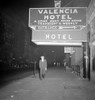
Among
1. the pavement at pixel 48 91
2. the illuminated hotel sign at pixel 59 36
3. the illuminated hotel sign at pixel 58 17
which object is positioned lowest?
the pavement at pixel 48 91

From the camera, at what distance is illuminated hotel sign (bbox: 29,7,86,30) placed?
33.3 ft

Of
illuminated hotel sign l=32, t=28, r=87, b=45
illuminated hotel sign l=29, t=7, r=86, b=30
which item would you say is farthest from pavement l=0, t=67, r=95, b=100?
illuminated hotel sign l=29, t=7, r=86, b=30

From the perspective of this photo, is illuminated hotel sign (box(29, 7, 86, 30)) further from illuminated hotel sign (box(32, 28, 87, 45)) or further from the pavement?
the pavement

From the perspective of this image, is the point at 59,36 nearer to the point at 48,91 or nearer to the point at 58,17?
the point at 58,17

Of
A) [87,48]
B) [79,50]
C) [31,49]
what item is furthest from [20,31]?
[87,48]

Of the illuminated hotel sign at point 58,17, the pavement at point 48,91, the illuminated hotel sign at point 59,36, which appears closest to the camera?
the pavement at point 48,91

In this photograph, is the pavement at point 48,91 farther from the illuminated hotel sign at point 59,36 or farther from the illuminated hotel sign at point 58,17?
the illuminated hotel sign at point 58,17

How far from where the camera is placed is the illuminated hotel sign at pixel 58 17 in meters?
10.2

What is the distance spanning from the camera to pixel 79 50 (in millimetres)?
26609

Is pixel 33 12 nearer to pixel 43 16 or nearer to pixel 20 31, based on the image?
pixel 43 16

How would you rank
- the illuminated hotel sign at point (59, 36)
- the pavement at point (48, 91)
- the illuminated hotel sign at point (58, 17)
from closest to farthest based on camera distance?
1. the pavement at point (48, 91)
2. the illuminated hotel sign at point (58, 17)
3. the illuminated hotel sign at point (59, 36)

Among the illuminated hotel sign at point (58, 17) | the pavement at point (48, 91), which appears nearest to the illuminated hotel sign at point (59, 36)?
the illuminated hotel sign at point (58, 17)

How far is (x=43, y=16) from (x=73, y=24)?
1.83 m

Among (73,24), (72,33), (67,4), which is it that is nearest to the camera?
(73,24)
